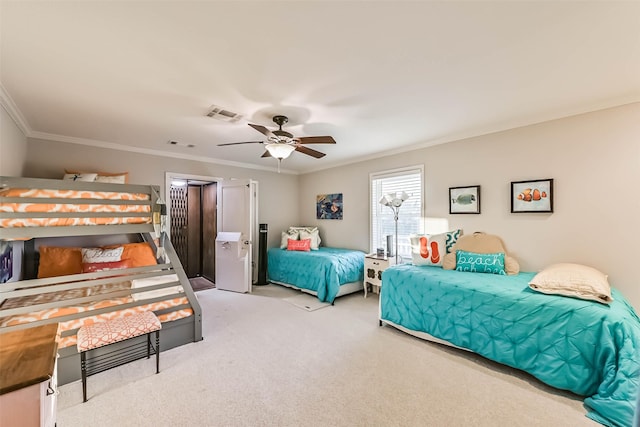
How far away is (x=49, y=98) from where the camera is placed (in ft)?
8.21

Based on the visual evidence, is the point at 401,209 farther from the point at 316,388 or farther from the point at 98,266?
the point at 98,266

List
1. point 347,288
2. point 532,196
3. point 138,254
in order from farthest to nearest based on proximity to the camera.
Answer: point 347,288 → point 138,254 → point 532,196

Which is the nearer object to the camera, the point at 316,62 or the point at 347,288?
the point at 316,62

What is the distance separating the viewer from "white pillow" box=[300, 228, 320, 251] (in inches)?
211

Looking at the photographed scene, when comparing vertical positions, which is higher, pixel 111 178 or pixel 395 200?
pixel 111 178

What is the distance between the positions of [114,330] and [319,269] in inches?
108

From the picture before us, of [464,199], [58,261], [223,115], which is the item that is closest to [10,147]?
[58,261]

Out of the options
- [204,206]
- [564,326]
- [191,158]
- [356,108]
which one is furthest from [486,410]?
[204,206]

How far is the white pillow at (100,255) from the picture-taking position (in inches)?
129

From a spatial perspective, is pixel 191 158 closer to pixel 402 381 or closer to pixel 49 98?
pixel 49 98

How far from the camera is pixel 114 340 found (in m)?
2.13

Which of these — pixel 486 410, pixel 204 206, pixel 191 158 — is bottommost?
pixel 486 410

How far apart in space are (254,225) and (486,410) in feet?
14.9

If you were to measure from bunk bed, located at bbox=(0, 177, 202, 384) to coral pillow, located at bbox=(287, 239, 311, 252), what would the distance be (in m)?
2.44
